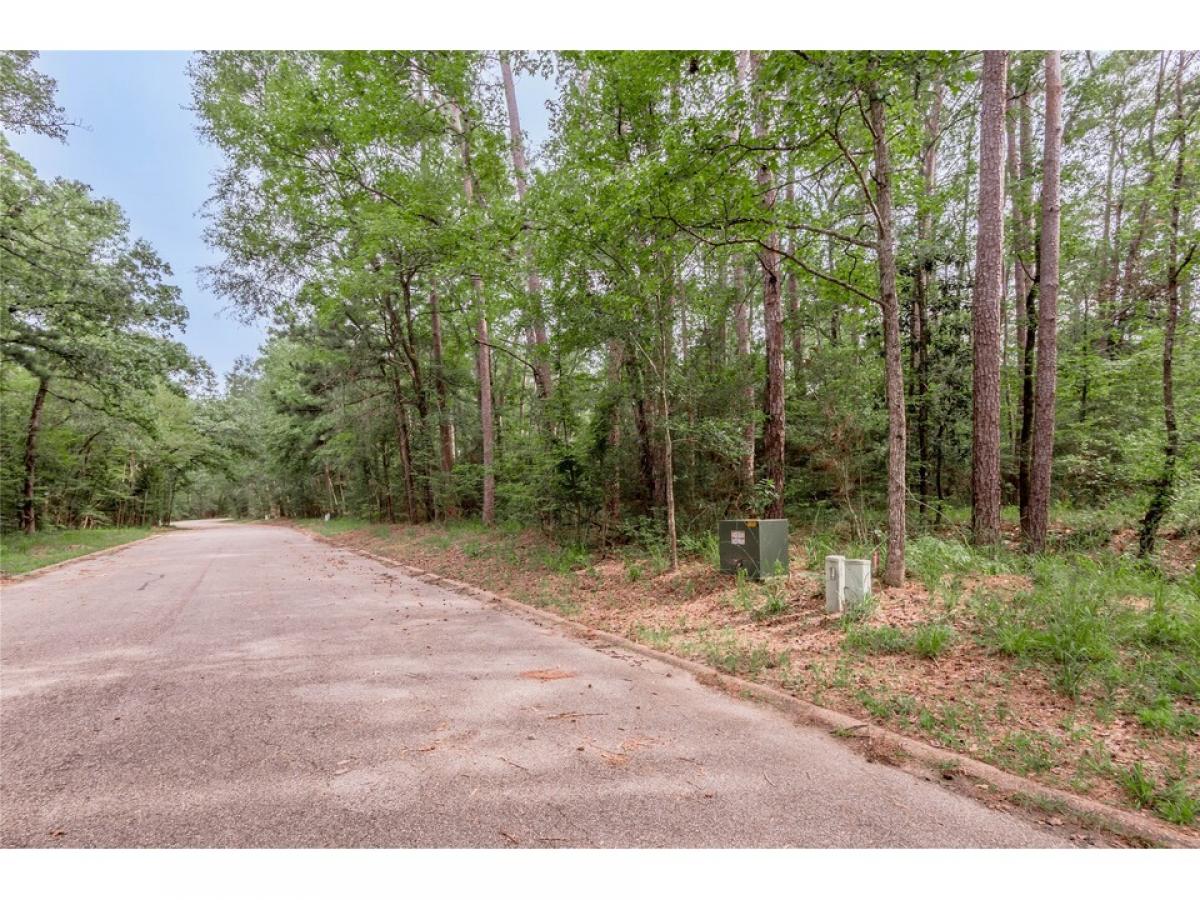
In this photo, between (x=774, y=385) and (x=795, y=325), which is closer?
(x=774, y=385)

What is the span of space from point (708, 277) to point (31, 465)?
68.0 ft

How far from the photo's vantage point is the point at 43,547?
13273 millimetres

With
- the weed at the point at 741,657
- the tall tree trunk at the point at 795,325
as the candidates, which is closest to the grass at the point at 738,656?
the weed at the point at 741,657

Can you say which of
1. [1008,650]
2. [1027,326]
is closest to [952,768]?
[1008,650]

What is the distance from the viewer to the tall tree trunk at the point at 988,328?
6.17m

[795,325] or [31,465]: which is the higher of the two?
[795,325]

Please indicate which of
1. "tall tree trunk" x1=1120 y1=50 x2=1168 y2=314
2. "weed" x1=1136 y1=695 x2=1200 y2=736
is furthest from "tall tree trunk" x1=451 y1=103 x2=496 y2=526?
"tall tree trunk" x1=1120 y1=50 x2=1168 y2=314

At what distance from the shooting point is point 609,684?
3.59 metres

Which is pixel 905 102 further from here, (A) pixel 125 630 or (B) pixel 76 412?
(B) pixel 76 412

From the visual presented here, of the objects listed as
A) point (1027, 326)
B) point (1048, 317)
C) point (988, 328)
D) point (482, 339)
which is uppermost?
point (482, 339)

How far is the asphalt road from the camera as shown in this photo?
6.53 ft

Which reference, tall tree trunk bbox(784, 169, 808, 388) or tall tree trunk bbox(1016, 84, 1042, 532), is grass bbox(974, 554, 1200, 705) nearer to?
tall tree trunk bbox(1016, 84, 1042, 532)

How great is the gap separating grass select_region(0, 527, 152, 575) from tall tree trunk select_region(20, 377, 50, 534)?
42cm

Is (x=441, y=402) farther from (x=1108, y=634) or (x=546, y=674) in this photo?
(x=1108, y=634)
